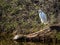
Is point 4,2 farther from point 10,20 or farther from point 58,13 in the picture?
point 58,13

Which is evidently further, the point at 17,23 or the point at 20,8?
the point at 20,8

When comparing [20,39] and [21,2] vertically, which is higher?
[21,2]

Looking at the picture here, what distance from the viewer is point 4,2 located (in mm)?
14555

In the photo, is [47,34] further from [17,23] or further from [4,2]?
[4,2]

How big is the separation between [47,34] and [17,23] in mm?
2510

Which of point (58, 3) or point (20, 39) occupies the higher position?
point (58, 3)

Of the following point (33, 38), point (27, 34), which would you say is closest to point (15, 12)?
point (27, 34)

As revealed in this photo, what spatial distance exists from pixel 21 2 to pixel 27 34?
112 inches

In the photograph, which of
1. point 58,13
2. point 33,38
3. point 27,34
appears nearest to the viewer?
point 33,38

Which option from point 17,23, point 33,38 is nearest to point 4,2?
point 17,23

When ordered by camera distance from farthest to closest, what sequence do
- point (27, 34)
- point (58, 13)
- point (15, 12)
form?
point (15, 12)
point (58, 13)
point (27, 34)

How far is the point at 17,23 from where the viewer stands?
514 inches

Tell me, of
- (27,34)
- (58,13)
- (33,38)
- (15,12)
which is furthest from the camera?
(15,12)

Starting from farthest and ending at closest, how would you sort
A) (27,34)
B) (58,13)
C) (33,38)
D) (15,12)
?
(15,12), (58,13), (27,34), (33,38)
